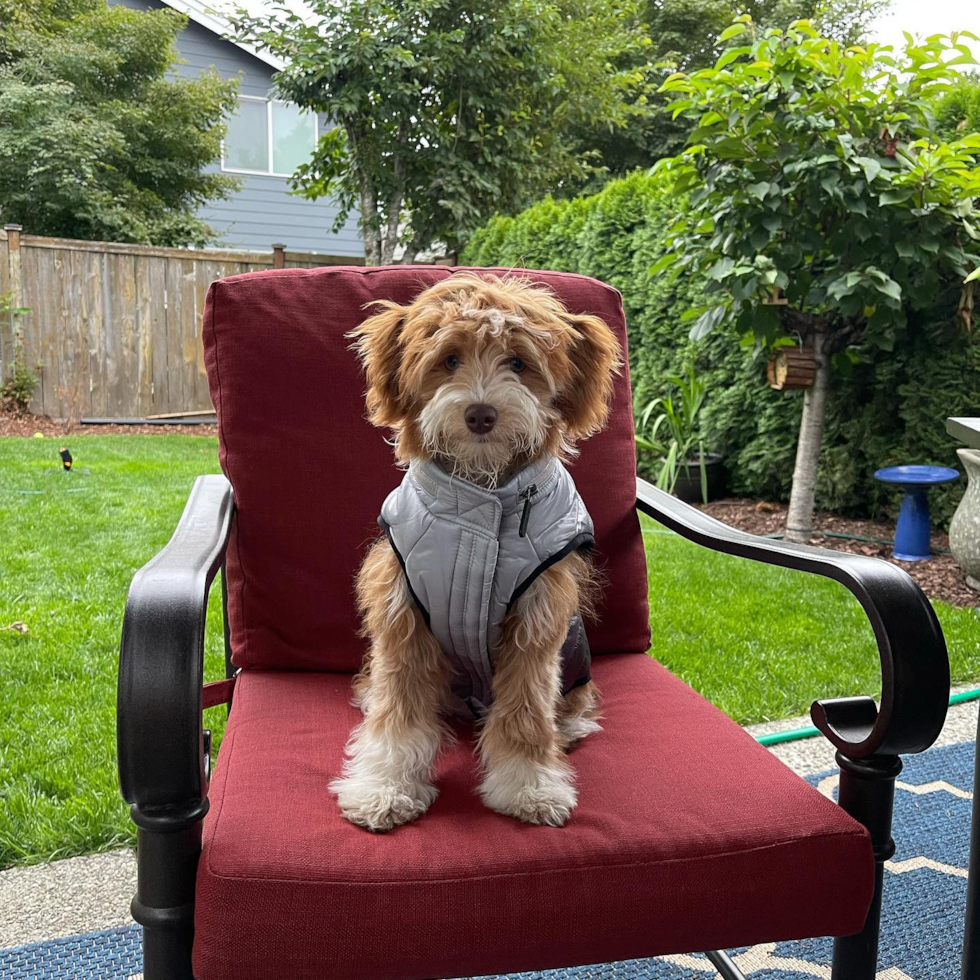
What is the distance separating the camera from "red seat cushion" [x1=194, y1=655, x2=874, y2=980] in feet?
4.09

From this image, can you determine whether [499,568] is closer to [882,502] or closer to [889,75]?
[889,75]

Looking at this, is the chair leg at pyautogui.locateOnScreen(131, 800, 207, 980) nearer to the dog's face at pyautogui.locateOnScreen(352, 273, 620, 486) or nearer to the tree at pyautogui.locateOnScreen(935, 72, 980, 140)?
the dog's face at pyautogui.locateOnScreen(352, 273, 620, 486)

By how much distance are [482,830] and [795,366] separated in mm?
4292

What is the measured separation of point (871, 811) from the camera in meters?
1.49

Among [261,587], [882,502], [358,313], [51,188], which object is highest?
[51,188]

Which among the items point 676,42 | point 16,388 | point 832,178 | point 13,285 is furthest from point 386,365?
point 676,42

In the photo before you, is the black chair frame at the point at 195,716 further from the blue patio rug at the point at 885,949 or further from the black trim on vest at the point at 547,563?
the blue patio rug at the point at 885,949

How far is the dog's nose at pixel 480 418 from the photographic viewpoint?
5.02ft

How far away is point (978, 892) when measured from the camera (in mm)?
1739

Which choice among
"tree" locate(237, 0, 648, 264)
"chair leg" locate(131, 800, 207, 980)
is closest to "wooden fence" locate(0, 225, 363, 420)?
"tree" locate(237, 0, 648, 264)

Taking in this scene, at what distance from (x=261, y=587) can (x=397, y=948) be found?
100cm

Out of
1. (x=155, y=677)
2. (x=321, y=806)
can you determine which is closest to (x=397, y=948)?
(x=321, y=806)

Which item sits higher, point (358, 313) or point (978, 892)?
point (358, 313)

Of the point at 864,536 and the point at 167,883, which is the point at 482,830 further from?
the point at 864,536
